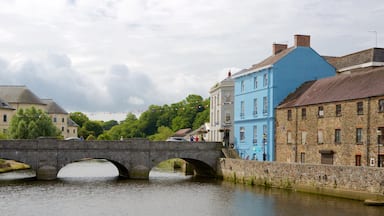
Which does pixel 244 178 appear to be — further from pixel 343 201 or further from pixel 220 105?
pixel 220 105

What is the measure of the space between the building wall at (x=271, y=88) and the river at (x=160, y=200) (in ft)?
27.1

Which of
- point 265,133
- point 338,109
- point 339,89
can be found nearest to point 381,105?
point 338,109

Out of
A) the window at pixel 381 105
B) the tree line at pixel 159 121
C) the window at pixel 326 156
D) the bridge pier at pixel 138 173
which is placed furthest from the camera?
the tree line at pixel 159 121

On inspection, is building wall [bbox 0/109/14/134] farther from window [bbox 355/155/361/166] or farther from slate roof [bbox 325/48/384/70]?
window [bbox 355/155/361/166]

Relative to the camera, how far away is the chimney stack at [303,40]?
55.5 metres

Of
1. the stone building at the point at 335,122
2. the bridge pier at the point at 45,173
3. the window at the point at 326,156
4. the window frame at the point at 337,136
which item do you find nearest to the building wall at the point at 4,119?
the bridge pier at the point at 45,173

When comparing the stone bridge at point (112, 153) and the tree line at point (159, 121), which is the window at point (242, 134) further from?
the tree line at point (159, 121)

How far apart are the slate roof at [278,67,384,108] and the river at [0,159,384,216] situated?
27.6ft

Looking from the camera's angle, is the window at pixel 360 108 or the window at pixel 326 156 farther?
the window at pixel 326 156

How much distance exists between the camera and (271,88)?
53719 millimetres

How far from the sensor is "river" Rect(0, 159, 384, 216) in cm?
3148

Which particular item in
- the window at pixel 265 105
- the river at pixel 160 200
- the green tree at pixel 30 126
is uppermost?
the window at pixel 265 105

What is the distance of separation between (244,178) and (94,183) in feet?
39.1

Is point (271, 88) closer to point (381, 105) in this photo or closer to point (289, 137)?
point (289, 137)
